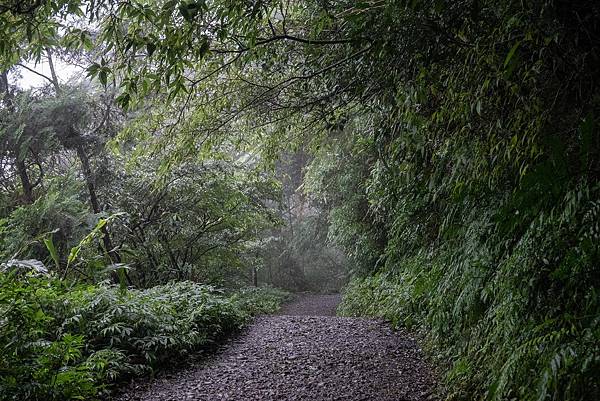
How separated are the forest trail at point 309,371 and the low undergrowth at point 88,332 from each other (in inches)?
13.0

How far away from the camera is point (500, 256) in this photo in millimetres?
3363

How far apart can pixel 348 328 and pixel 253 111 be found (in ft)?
11.6

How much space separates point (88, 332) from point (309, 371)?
2.32 meters

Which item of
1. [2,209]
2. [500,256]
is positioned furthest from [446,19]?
[2,209]

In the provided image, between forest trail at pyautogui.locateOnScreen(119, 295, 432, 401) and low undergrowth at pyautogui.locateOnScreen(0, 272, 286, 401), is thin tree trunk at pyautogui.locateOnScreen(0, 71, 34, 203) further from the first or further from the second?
forest trail at pyautogui.locateOnScreen(119, 295, 432, 401)

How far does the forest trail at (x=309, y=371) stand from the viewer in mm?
4207

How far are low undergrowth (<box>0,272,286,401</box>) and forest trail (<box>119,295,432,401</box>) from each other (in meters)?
0.33

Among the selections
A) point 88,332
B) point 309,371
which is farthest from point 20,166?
point 309,371

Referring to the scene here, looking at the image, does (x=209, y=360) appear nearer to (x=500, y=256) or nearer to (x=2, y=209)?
(x=500, y=256)

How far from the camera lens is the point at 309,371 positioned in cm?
488

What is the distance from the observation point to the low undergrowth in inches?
145

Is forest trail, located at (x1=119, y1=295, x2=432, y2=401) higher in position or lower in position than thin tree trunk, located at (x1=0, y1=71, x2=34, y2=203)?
lower

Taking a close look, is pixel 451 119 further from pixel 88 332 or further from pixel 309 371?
pixel 88 332

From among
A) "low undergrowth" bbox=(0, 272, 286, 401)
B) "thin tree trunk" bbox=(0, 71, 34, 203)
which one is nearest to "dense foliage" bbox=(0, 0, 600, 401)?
"low undergrowth" bbox=(0, 272, 286, 401)
